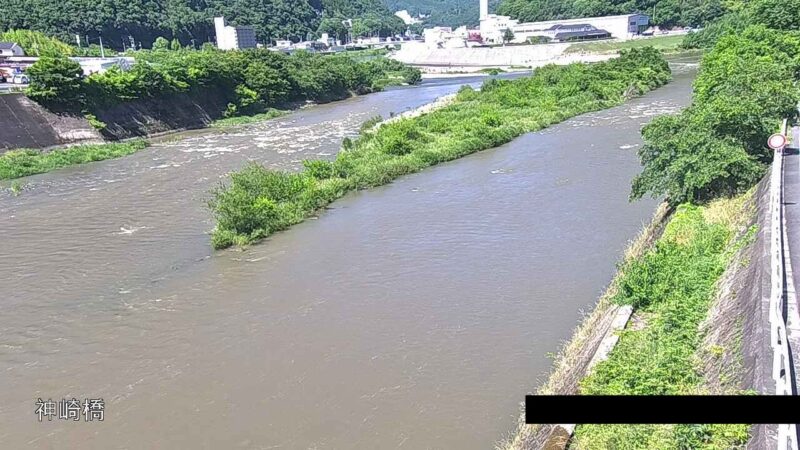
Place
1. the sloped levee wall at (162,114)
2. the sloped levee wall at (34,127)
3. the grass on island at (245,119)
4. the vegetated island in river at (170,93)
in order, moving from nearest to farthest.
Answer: the sloped levee wall at (34,127)
the vegetated island in river at (170,93)
the sloped levee wall at (162,114)
the grass on island at (245,119)

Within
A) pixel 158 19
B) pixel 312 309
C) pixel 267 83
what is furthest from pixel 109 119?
pixel 158 19

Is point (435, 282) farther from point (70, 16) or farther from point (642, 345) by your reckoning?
point (70, 16)

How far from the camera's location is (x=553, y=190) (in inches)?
893

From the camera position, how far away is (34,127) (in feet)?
122

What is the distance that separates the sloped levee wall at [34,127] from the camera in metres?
35.8

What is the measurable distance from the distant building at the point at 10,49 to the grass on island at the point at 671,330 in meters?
69.2

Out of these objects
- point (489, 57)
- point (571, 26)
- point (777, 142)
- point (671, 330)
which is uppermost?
point (571, 26)

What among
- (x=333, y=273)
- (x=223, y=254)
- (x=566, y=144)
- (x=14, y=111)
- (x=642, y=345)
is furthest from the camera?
(x=14, y=111)

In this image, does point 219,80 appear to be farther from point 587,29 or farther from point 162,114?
point 587,29

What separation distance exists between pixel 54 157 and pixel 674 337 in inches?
1406

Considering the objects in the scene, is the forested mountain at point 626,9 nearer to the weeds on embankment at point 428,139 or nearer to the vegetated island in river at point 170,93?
the weeds on embankment at point 428,139

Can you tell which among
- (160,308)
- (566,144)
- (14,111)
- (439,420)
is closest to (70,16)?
(14,111)

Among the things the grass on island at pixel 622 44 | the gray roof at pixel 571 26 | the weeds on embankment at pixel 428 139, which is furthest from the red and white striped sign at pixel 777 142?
the gray roof at pixel 571 26

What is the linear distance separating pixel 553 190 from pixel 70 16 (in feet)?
312
